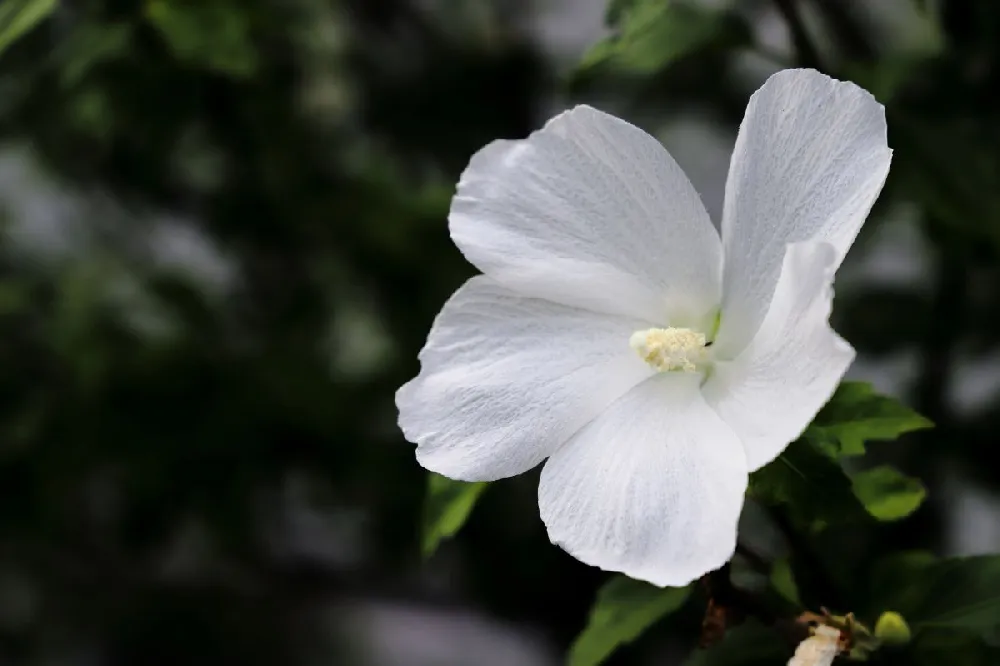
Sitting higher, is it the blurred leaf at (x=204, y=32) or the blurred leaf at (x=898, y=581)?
the blurred leaf at (x=204, y=32)

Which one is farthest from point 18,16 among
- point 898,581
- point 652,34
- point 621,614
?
point 898,581

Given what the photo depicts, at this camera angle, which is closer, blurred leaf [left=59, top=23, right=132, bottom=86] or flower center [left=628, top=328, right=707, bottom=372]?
flower center [left=628, top=328, right=707, bottom=372]

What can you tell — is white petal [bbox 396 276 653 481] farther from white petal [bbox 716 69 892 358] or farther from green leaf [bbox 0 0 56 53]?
green leaf [bbox 0 0 56 53]

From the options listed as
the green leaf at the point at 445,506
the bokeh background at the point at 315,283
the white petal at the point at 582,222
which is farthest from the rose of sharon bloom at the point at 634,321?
the bokeh background at the point at 315,283

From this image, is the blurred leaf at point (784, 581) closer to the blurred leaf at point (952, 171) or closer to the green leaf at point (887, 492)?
the green leaf at point (887, 492)

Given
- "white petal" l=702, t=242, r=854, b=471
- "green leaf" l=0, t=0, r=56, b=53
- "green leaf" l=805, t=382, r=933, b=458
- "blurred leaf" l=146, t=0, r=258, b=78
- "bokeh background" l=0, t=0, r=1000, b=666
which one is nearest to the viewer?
"white petal" l=702, t=242, r=854, b=471

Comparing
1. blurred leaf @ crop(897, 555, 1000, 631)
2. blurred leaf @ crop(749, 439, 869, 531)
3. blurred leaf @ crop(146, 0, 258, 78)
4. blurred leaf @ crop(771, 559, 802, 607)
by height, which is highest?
blurred leaf @ crop(146, 0, 258, 78)

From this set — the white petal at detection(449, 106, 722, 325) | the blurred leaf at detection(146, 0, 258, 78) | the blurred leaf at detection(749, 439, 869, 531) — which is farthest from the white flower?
the blurred leaf at detection(146, 0, 258, 78)
